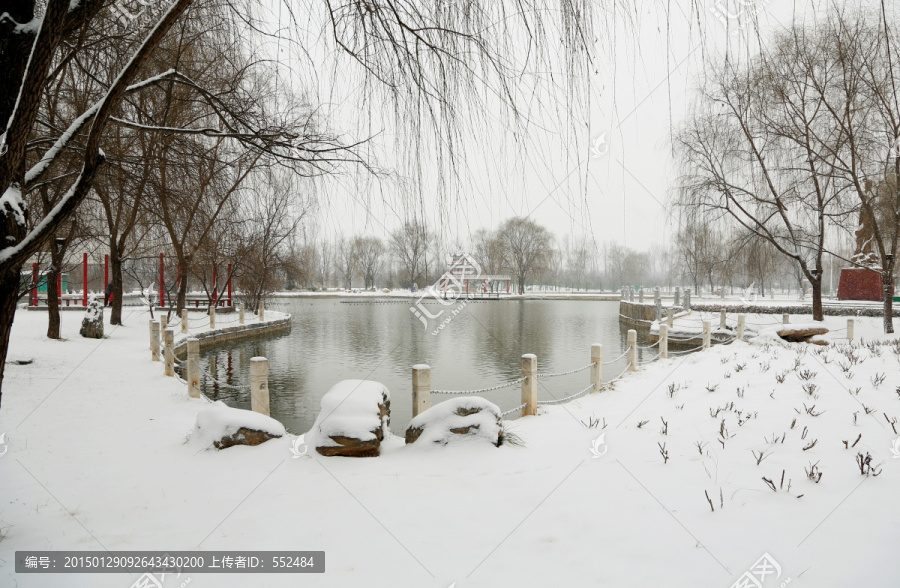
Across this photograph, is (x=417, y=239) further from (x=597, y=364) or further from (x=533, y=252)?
(x=533, y=252)

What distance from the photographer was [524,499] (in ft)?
10.0

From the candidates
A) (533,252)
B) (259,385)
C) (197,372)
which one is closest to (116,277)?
(197,372)

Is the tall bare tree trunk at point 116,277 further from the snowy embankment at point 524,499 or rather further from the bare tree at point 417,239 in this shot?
the bare tree at point 417,239

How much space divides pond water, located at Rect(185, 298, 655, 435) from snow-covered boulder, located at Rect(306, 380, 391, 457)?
3319 millimetres

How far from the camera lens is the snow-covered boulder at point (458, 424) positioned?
13.9 ft

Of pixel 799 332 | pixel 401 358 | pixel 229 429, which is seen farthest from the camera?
pixel 401 358

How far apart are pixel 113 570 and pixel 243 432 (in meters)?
2.02

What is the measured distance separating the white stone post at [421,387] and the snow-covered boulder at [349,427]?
88 centimetres

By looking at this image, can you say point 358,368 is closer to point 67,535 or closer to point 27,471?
point 27,471

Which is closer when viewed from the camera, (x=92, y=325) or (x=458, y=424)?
(x=458, y=424)

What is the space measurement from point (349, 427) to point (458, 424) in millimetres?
984

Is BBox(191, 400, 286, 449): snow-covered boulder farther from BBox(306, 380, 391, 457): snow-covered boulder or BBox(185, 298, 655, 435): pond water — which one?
BBox(185, 298, 655, 435): pond water

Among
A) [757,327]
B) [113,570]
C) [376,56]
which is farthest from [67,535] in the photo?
[757,327]

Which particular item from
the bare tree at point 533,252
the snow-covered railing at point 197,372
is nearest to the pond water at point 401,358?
the snow-covered railing at point 197,372
